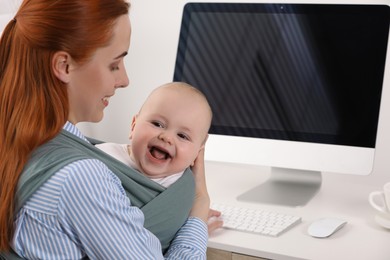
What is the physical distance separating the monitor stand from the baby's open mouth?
1.44 ft

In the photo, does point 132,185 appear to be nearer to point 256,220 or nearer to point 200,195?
point 200,195

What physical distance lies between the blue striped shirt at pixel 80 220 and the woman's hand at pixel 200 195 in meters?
0.29

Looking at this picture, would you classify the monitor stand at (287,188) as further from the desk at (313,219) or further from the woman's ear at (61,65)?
the woman's ear at (61,65)

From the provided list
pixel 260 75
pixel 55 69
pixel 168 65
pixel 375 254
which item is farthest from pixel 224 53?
pixel 55 69

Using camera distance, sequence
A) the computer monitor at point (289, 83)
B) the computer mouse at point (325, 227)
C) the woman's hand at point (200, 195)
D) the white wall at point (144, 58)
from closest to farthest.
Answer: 1. the woman's hand at point (200, 195)
2. the computer mouse at point (325, 227)
3. the computer monitor at point (289, 83)
4. the white wall at point (144, 58)

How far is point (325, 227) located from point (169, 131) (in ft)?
1.35

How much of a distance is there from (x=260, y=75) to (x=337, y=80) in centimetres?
21

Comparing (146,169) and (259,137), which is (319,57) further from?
(146,169)

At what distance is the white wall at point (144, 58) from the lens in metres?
2.32

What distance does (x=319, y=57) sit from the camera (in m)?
1.70

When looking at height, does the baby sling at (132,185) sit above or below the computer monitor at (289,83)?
below

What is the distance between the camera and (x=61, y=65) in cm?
101

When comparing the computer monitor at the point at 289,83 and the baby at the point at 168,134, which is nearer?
the baby at the point at 168,134

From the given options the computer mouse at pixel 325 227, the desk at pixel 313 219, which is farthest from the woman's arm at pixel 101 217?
the computer mouse at pixel 325 227
